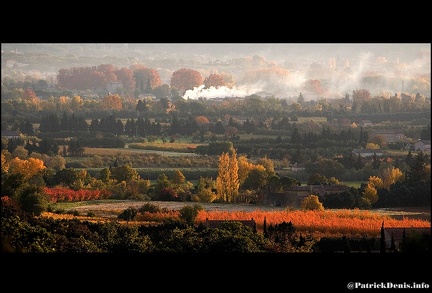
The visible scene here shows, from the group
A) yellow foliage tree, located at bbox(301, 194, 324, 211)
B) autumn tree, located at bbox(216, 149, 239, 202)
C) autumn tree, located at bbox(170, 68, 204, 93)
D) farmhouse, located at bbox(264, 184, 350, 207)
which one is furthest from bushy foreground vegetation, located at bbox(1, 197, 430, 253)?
autumn tree, located at bbox(170, 68, 204, 93)

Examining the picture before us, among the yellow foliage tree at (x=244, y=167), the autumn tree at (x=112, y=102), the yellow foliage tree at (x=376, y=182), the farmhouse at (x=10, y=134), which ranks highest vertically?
the autumn tree at (x=112, y=102)

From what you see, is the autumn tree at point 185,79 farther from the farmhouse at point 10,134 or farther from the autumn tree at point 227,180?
the farmhouse at point 10,134

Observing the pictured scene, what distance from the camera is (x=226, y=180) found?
1614 centimetres

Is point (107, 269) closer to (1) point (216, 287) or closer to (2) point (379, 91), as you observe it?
(1) point (216, 287)

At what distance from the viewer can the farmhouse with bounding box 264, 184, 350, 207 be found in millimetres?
15250

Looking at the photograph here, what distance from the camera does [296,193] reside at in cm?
1552

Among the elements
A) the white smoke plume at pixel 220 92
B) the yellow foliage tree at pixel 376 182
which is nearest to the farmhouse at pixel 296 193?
the yellow foliage tree at pixel 376 182

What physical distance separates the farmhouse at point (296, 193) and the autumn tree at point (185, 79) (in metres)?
3.22

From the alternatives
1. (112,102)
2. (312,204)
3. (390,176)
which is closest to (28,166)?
(112,102)

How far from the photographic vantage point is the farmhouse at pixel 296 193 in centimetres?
1525

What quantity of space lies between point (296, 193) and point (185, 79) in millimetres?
4558

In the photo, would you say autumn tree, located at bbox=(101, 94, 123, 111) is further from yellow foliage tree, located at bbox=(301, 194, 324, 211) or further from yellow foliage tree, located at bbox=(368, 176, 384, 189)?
yellow foliage tree, located at bbox=(368, 176, 384, 189)
